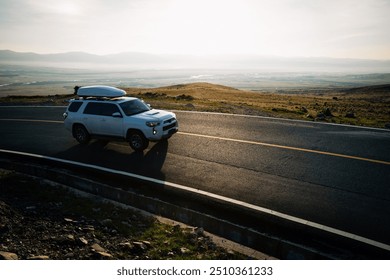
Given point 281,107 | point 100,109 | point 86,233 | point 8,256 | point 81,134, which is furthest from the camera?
point 281,107

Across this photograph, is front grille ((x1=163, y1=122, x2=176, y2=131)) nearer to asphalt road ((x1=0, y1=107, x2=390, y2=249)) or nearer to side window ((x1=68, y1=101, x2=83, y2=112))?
asphalt road ((x1=0, y1=107, x2=390, y2=249))

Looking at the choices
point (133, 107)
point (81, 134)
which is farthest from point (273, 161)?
point (81, 134)

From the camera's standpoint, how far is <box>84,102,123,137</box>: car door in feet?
39.0

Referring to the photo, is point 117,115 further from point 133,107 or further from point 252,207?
point 252,207

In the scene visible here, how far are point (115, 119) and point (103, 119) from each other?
693mm

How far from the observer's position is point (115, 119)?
38.8ft

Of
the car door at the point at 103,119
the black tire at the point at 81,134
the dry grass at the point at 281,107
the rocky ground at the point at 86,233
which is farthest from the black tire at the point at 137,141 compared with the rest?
the dry grass at the point at 281,107

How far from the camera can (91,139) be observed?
44.7 ft

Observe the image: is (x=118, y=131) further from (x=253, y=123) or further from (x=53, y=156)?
(x=253, y=123)

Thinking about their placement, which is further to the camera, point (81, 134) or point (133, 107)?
point (81, 134)

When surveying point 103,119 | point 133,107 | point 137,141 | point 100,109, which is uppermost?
point 133,107

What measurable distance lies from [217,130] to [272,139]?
284cm
